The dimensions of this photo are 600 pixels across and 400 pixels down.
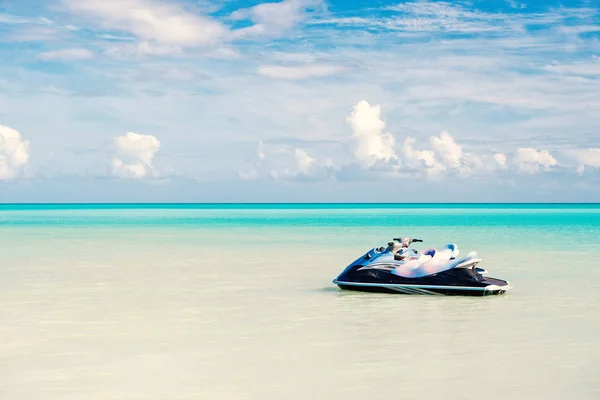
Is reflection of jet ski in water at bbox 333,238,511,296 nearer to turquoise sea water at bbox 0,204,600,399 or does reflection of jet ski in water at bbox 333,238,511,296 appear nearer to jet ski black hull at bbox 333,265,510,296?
jet ski black hull at bbox 333,265,510,296

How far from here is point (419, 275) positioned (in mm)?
17656

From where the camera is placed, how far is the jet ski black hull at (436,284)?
57.3 feet

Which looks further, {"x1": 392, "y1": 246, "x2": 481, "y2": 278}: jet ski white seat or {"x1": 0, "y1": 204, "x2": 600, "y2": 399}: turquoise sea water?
{"x1": 392, "y1": 246, "x2": 481, "y2": 278}: jet ski white seat

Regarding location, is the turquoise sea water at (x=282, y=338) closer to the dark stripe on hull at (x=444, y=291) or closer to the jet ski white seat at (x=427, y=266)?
the dark stripe on hull at (x=444, y=291)

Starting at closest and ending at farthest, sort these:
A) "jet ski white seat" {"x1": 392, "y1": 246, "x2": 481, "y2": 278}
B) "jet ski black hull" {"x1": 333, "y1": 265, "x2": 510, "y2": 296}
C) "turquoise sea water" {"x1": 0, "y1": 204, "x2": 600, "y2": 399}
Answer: "turquoise sea water" {"x1": 0, "y1": 204, "x2": 600, "y2": 399} → "jet ski black hull" {"x1": 333, "y1": 265, "x2": 510, "y2": 296} → "jet ski white seat" {"x1": 392, "y1": 246, "x2": 481, "y2": 278}

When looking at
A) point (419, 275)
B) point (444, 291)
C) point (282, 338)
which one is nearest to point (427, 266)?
point (419, 275)

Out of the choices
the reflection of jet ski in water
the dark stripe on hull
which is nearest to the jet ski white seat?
the reflection of jet ski in water

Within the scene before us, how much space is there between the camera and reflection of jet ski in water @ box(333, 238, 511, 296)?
17.5 meters

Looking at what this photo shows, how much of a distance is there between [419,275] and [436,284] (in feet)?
1.30

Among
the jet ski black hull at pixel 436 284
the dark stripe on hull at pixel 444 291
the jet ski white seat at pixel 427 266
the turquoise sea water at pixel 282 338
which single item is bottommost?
the turquoise sea water at pixel 282 338

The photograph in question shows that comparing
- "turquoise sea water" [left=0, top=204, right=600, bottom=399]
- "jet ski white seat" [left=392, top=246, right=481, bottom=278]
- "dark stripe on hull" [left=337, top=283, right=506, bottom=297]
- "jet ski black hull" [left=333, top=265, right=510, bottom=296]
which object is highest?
"jet ski white seat" [left=392, top=246, right=481, bottom=278]

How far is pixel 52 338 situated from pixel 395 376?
566 cm

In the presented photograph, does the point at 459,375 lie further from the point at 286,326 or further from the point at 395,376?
the point at 286,326

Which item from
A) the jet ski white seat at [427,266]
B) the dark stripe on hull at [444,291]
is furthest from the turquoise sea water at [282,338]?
the jet ski white seat at [427,266]
